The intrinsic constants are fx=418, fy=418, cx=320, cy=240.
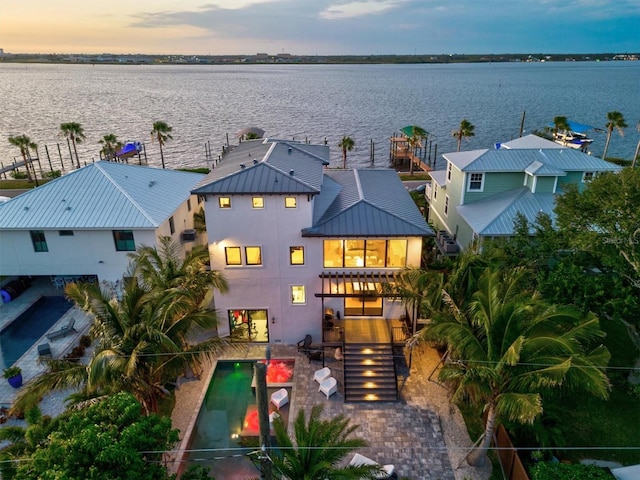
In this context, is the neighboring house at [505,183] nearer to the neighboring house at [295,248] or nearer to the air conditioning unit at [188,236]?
the neighboring house at [295,248]

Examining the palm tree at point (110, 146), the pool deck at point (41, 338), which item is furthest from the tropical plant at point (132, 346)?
the palm tree at point (110, 146)

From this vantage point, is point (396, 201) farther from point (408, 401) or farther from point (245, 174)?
point (408, 401)

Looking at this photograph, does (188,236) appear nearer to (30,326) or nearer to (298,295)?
(30,326)

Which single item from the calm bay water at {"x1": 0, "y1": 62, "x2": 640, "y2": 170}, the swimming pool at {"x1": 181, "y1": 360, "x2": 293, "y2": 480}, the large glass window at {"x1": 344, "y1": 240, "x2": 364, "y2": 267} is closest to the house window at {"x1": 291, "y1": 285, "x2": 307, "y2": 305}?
the large glass window at {"x1": 344, "y1": 240, "x2": 364, "y2": 267}

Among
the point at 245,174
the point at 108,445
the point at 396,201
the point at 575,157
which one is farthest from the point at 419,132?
the point at 108,445

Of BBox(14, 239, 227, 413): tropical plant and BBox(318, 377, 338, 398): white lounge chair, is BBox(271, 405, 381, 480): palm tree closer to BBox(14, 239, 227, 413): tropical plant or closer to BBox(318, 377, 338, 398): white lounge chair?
BBox(14, 239, 227, 413): tropical plant
